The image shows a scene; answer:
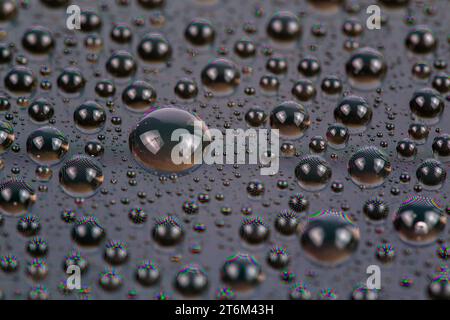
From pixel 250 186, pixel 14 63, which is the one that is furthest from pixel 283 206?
pixel 14 63

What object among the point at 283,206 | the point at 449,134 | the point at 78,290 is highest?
the point at 449,134

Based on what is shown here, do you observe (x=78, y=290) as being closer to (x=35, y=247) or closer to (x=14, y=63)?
(x=35, y=247)

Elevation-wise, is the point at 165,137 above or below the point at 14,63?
below

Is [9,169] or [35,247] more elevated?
[9,169]

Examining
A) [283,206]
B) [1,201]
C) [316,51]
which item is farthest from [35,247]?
[316,51]

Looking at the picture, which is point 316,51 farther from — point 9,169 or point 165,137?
point 9,169

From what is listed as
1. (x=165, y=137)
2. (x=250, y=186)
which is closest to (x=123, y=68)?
(x=165, y=137)

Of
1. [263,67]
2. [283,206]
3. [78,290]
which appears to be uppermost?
[263,67]

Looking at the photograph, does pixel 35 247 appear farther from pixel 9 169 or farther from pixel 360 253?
pixel 360 253
